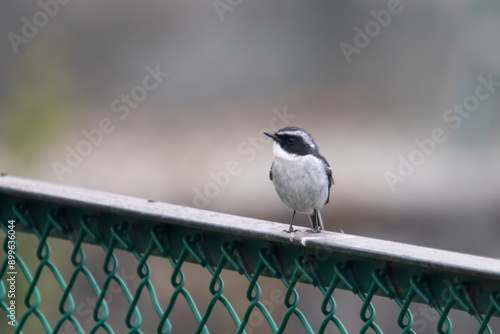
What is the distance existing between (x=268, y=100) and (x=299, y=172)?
4868mm

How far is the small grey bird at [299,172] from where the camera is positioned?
4.48 meters

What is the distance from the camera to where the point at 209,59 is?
9367 millimetres

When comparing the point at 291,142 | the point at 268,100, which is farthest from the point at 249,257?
the point at 268,100

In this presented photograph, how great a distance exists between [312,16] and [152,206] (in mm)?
6812

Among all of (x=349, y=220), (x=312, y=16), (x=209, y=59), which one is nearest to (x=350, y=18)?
(x=312, y=16)

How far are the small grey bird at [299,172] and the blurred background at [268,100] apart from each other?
13.9ft

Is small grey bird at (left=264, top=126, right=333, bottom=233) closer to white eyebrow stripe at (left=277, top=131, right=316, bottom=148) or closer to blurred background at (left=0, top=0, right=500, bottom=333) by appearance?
white eyebrow stripe at (left=277, top=131, right=316, bottom=148)

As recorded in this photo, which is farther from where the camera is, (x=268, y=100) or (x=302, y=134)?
(x=268, y=100)

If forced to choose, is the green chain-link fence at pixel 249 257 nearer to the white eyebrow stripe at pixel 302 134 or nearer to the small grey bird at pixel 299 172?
the small grey bird at pixel 299 172

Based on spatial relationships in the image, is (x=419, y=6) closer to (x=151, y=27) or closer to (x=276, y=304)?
(x=151, y=27)

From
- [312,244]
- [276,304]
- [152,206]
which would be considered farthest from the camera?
[276,304]

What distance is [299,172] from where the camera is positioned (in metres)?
4.49

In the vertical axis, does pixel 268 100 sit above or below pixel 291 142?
below

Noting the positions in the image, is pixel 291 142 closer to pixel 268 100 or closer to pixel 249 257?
pixel 249 257
